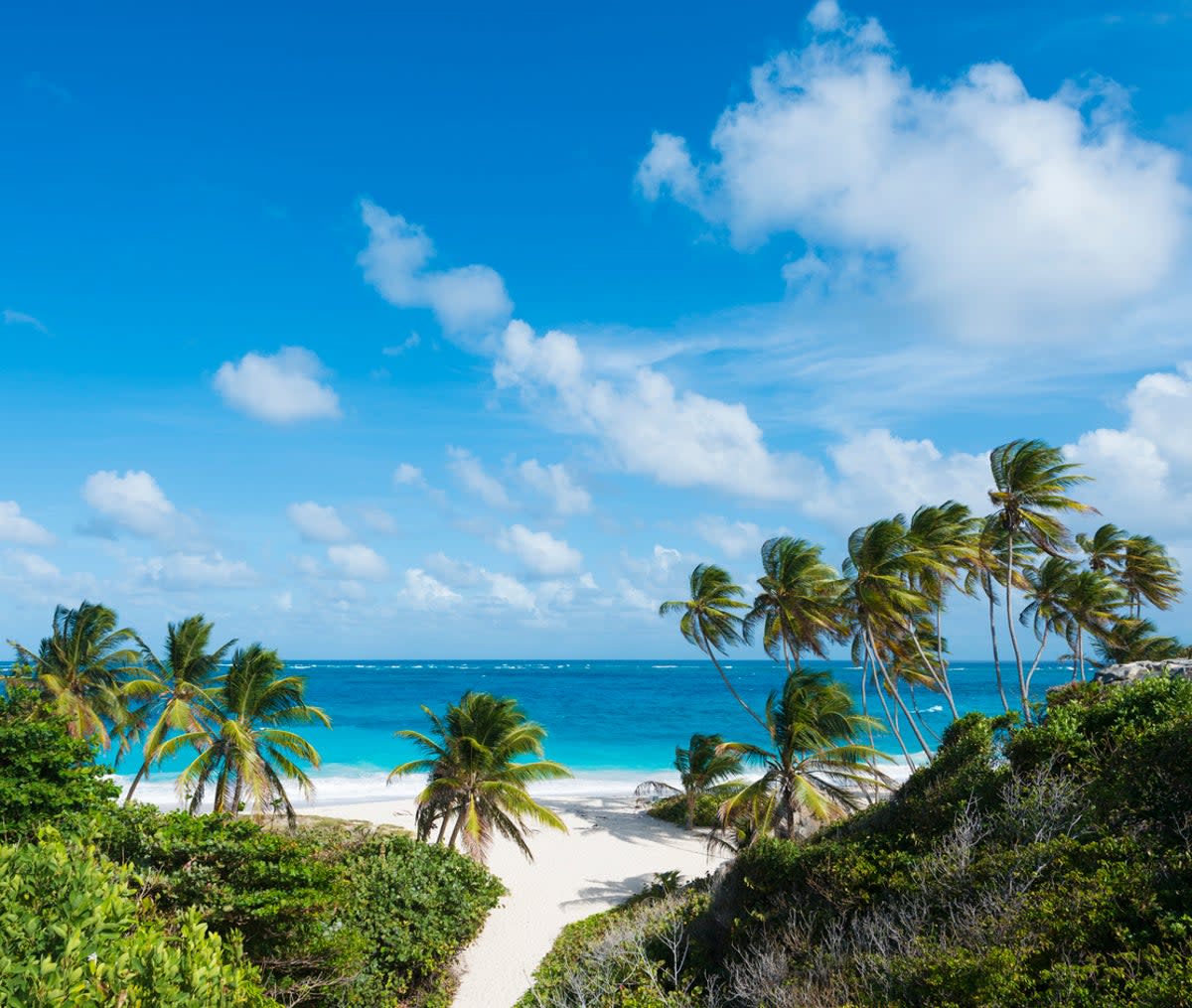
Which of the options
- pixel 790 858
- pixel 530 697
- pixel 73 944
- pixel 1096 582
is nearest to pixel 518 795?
pixel 790 858

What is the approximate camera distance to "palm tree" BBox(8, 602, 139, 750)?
22.0 metres

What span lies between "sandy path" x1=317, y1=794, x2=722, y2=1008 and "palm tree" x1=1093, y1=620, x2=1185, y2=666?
20453 millimetres

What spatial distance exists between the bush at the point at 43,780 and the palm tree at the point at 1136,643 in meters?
34.9

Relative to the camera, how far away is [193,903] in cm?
1094

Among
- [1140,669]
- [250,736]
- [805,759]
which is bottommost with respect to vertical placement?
[250,736]

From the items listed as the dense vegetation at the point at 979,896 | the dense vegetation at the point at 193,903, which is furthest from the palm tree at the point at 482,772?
the dense vegetation at the point at 979,896

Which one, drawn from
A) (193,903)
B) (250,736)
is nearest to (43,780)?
(193,903)

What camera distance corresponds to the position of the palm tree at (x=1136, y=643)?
31.0m

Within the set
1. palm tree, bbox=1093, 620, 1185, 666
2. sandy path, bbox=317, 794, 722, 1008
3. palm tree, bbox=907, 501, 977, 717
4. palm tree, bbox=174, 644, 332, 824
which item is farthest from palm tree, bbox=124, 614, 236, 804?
palm tree, bbox=1093, 620, 1185, 666

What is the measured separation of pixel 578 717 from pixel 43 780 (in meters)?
58.4

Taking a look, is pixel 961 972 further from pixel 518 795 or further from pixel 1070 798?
pixel 518 795

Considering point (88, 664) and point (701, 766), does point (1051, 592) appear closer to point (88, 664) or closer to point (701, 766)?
point (701, 766)

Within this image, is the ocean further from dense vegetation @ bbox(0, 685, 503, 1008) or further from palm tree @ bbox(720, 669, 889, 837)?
dense vegetation @ bbox(0, 685, 503, 1008)

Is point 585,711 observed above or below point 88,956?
below
